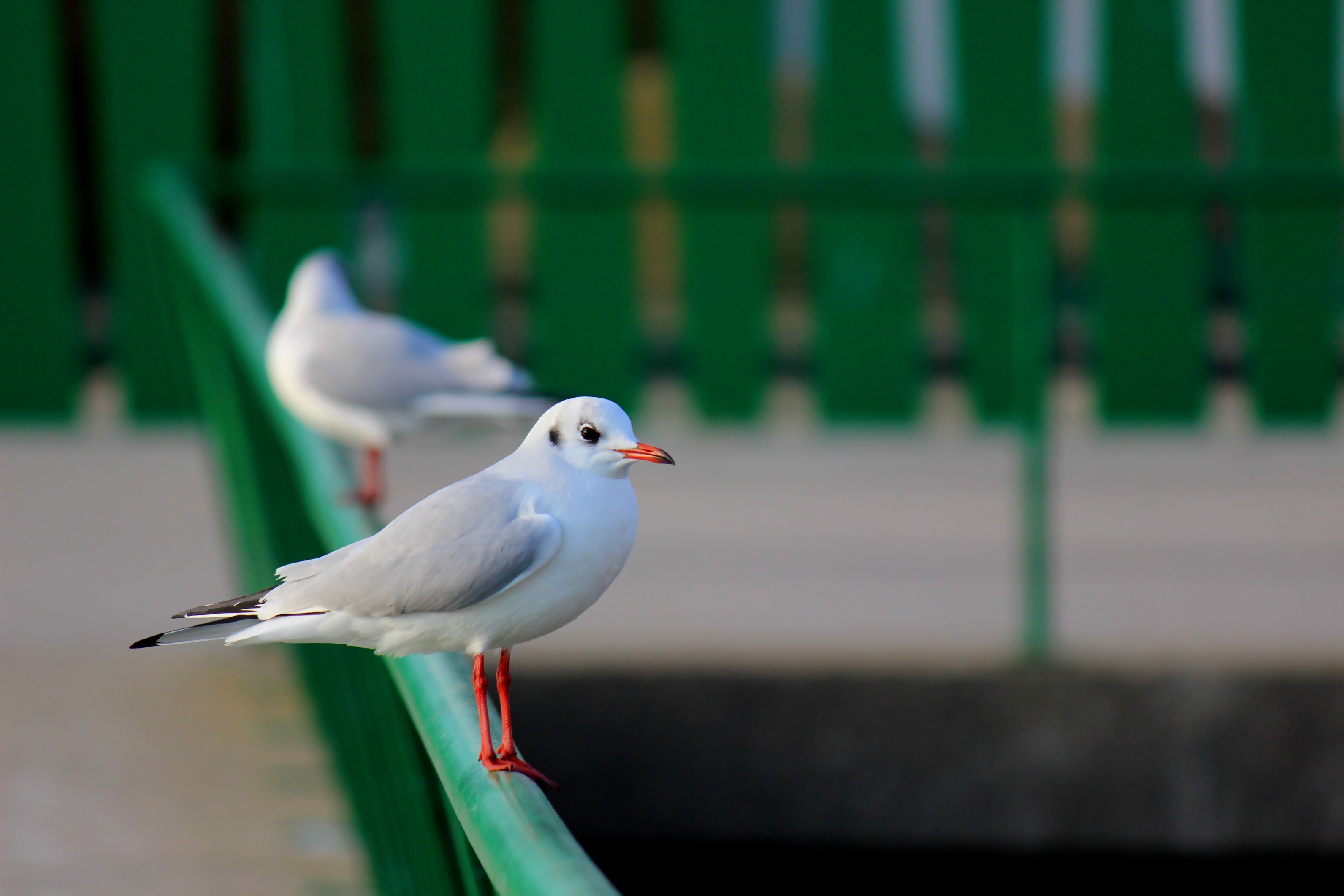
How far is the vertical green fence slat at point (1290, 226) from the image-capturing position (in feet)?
19.7

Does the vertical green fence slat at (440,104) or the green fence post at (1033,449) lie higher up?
the vertical green fence slat at (440,104)

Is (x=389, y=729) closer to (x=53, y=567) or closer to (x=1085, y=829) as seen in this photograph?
(x=1085, y=829)

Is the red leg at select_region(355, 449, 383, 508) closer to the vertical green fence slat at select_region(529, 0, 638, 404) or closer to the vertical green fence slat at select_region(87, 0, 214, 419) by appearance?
the vertical green fence slat at select_region(529, 0, 638, 404)

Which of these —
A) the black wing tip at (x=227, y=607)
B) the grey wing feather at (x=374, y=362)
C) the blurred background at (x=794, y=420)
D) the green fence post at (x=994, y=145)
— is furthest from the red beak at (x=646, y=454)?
the green fence post at (x=994, y=145)

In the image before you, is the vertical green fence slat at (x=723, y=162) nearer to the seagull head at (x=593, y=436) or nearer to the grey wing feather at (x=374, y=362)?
the grey wing feather at (x=374, y=362)

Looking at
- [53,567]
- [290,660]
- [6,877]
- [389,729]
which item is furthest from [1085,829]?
[53,567]

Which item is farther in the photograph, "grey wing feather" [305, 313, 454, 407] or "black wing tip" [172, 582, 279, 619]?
"grey wing feather" [305, 313, 454, 407]

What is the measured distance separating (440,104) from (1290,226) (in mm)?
3740

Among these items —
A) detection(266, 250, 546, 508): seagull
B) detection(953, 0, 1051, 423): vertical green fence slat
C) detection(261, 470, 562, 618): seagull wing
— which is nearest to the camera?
detection(261, 470, 562, 618): seagull wing

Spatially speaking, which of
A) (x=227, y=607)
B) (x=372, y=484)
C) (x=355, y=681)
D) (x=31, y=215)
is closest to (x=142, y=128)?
(x=31, y=215)

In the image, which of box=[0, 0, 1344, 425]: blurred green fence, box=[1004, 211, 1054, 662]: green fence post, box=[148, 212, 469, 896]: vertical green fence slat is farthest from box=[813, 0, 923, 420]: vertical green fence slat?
box=[148, 212, 469, 896]: vertical green fence slat

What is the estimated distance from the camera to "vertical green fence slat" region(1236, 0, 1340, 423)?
600cm

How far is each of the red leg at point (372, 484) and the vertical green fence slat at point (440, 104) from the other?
454 centimetres

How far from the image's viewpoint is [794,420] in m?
8.48
